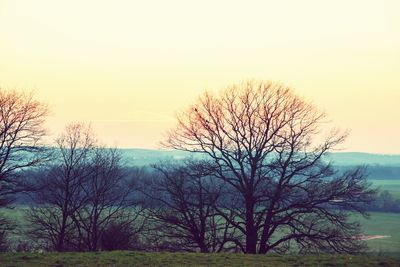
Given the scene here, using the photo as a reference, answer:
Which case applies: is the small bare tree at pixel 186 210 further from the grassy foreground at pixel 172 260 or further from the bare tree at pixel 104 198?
the grassy foreground at pixel 172 260

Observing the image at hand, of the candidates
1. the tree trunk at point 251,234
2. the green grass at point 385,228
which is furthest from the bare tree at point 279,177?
the green grass at point 385,228

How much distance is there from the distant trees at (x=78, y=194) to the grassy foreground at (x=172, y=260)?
42.4 feet

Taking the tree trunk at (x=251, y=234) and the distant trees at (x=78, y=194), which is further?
the distant trees at (x=78, y=194)

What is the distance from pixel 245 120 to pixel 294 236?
7607 millimetres

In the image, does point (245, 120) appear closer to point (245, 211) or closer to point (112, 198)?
point (245, 211)

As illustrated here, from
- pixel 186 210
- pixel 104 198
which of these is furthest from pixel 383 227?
pixel 186 210

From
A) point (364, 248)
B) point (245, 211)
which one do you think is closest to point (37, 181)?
point (245, 211)

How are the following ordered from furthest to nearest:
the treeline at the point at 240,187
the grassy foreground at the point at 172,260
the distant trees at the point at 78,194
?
the distant trees at the point at 78,194, the treeline at the point at 240,187, the grassy foreground at the point at 172,260

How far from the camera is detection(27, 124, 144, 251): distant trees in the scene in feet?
112

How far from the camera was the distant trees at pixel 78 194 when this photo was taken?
112 ft

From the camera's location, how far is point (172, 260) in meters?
18.6

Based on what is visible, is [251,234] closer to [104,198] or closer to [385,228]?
[104,198]

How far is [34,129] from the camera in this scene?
3262cm

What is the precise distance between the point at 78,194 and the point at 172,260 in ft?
65.1
